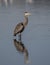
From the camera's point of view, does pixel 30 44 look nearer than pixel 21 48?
No

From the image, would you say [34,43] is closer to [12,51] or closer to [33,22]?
[12,51]

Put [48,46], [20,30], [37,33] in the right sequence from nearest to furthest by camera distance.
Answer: [48,46], [20,30], [37,33]

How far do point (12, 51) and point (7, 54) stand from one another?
210mm

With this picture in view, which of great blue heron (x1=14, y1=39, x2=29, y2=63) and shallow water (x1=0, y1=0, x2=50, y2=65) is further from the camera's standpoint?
great blue heron (x1=14, y1=39, x2=29, y2=63)

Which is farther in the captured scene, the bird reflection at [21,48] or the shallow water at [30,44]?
the bird reflection at [21,48]

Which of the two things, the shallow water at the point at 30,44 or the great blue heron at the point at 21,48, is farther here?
the great blue heron at the point at 21,48

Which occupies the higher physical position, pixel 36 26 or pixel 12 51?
pixel 12 51

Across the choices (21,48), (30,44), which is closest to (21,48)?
(21,48)

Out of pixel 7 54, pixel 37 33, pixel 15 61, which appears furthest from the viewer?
pixel 37 33

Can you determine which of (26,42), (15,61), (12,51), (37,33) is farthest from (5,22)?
(15,61)

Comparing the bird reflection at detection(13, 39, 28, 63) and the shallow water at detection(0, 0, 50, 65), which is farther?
the bird reflection at detection(13, 39, 28, 63)

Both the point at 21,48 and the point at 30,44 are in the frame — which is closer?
the point at 21,48

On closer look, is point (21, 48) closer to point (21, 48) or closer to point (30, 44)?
point (21, 48)

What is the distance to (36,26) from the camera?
Answer: 30.9ft
